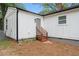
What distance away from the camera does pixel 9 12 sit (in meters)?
13.0

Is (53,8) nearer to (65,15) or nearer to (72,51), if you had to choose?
(65,15)

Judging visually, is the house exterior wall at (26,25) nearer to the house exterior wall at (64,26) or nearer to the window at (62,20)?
the house exterior wall at (64,26)

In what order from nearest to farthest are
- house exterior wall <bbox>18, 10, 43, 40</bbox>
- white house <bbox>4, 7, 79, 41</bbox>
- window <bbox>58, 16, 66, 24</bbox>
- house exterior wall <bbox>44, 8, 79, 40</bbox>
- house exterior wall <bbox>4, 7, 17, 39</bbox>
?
house exterior wall <bbox>44, 8, 79, 40</bbox>, white house <bbox>4, 7, 79, 41</bbox>, house exterior wall <bbox>18, 10, 43, 40</bbox>, window <bbox>58, 16, 66, 24</bbox>, house exterior wall <bbox>4, 7, 17, 39</bbox>

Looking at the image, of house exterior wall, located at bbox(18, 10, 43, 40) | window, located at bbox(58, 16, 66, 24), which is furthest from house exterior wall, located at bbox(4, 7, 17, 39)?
window, located at bbox(58, 16, 66, 24)

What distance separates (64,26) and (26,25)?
8.47 ft

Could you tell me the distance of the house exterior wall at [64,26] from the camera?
407 inches

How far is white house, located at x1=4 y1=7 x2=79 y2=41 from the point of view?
34.6ft

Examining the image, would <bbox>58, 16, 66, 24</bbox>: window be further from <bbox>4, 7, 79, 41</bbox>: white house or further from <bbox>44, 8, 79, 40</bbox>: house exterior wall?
<bbox>44, 8, 79, 40</bbox>: house exterior wall

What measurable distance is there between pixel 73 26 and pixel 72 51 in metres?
2.92

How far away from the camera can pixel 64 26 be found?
444 inches

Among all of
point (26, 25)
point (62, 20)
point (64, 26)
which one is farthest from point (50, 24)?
point (26, 25)

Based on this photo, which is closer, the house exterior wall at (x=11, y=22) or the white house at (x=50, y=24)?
the white house at (x=50, y=24)

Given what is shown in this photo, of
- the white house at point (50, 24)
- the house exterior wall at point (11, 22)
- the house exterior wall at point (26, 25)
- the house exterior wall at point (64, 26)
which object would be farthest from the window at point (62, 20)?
the house exterior wall at point (11, 22)

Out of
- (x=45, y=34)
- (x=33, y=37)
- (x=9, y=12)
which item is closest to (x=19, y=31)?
(x=33, y=37)
